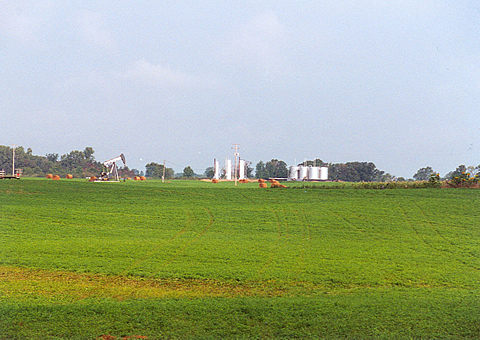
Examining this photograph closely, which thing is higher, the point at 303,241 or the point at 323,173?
the point at 323,173

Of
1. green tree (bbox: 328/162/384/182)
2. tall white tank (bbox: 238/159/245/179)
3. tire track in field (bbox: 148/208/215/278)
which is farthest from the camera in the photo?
tall white tank (bbox: 238/159/245/179)

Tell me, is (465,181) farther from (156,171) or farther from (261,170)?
(156,171)

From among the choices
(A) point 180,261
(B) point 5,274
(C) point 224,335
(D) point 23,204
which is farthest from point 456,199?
(D) point 23,204

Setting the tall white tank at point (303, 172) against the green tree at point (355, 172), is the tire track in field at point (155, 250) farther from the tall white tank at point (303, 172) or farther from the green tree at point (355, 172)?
the tall white tank at point (303, 172)

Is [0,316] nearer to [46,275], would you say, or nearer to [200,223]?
[46,275]

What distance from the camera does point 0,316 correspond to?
19.9 ft

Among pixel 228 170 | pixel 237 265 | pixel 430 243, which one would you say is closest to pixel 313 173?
pixel 228 170

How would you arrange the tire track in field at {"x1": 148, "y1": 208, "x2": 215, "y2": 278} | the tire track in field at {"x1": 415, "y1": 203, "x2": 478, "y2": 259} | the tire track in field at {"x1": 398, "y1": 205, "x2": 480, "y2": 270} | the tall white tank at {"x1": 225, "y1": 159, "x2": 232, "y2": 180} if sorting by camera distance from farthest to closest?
the tall white tank at {"x1": 225, "y1": 159, "x2": 232, "y2": 180} < the tire track in field at {"x1": 415, "y1": 203, "x2": 478, "y2": 259} < the tire track in field at {"x1": 398, "y1": 205, "x2": 480, "y2": 270} < the tire track in field at {"x1": 148, "y1": 208, "x2": 215, "y2": 278}

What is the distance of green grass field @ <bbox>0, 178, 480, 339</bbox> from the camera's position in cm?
594

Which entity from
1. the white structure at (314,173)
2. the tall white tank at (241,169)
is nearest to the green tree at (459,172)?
the white structure at (314,173)

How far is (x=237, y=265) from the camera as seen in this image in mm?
10344

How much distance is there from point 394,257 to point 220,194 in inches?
529

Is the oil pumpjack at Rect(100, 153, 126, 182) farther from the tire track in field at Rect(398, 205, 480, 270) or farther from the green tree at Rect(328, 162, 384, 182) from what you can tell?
the tire track in field at Rect(398, 205, 480, 270)

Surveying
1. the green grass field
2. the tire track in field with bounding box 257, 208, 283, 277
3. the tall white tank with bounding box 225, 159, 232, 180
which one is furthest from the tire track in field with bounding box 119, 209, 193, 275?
the tall white tank with bounding box 225, 159, 232, 180
